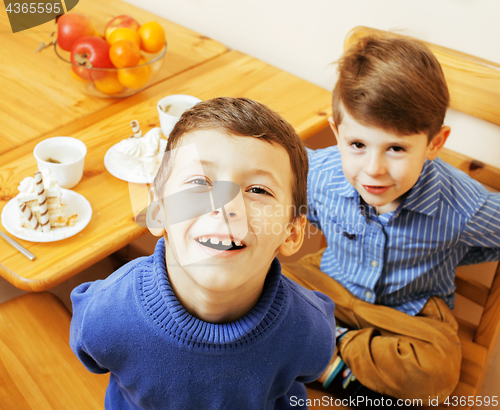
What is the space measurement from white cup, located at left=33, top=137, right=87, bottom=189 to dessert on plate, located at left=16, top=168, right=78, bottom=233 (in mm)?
44

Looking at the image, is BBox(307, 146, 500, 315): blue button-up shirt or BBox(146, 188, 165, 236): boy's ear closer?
BBox(146, 188, 165, 236): boy's ear

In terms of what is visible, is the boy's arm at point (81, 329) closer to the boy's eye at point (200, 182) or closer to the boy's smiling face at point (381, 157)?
the boy's eye at point (200, 182)

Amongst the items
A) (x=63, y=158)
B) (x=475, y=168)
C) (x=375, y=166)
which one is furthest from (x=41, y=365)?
(x=475, y=168)

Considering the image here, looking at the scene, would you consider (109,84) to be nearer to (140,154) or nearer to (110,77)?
(110,77)

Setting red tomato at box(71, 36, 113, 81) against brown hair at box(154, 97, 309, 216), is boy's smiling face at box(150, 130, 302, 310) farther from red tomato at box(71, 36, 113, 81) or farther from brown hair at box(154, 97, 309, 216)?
red tomato at box(71, 36, 113, 81)

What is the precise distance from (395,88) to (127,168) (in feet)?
1.81

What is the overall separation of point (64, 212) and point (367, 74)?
0.63 meters

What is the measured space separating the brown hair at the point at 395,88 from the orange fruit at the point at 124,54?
0.51 m

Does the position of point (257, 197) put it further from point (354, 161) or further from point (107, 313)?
point (354, 161)

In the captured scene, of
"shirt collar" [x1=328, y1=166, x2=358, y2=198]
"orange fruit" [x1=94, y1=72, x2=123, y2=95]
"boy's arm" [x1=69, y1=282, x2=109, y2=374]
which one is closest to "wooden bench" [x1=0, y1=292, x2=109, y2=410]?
"boy's arm" [x1=69, y1=282, x2=109, y2=374]

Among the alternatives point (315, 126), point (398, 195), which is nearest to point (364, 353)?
point (398, 195)

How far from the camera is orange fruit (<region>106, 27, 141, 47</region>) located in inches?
47.0

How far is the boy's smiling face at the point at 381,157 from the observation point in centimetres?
94

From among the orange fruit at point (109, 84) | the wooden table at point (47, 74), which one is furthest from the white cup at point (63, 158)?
the orange fruit at point (109, 84)
